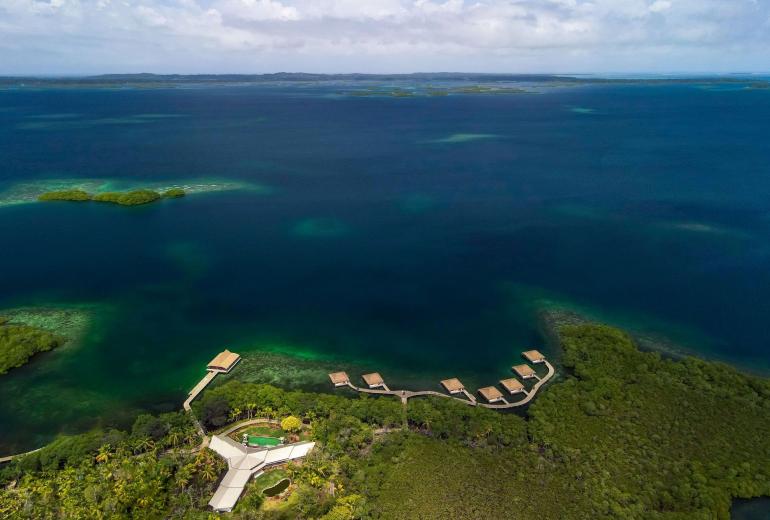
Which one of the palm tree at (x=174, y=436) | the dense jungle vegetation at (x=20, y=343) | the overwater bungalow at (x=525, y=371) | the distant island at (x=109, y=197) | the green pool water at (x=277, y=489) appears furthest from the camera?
the distant island at (x=109, y=197)

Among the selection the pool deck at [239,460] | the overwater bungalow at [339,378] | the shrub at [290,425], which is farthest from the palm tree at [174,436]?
the overwater bungalow at [339,378]

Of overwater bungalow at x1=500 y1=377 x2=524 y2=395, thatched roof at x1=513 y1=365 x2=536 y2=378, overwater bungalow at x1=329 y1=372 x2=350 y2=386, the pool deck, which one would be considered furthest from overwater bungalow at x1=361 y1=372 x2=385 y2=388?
thatched roof at x1=513 y1=365 x2=536 y2=378

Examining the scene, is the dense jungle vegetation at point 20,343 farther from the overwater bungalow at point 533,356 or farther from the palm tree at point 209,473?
the overwater bungalow at point 533,356

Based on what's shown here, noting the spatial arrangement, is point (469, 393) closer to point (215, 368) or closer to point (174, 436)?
point (215, 368)

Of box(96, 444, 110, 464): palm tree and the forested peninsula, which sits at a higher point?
box(96, 444, 110, 464): palm tree

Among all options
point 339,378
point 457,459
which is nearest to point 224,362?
point 339,378

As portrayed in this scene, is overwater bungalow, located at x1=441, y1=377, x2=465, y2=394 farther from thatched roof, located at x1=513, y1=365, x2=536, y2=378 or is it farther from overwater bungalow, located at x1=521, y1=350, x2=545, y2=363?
overwater bungalow, located at x1=521, y1=350, x2=545, y2=363

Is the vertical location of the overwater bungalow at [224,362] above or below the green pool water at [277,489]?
above

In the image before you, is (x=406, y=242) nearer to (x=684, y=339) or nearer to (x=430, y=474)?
(x=684, y=339)
